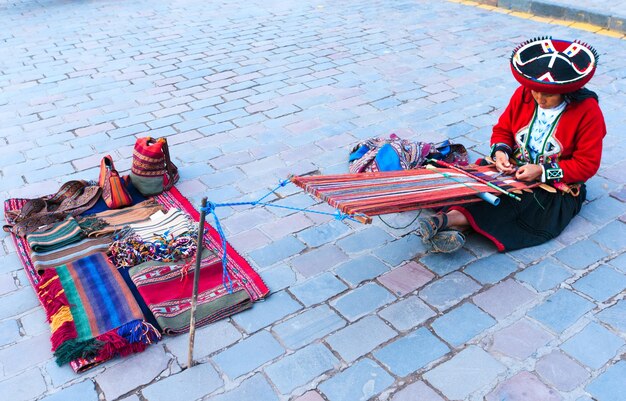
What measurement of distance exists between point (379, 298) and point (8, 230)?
2129 millimetres

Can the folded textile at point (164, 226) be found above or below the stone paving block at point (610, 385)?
below

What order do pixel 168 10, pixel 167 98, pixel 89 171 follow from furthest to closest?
pixel 168 10 < pixel 167 98 < pixel 89 171

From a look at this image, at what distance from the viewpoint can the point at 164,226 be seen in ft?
10.8

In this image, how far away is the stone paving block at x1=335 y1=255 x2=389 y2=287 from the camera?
2902mm

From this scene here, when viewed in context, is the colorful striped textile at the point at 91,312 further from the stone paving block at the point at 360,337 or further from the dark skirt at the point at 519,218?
the dark skirt at the point at 519,218

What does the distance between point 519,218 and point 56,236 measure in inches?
97.1

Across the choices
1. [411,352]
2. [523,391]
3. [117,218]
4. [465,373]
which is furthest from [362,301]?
[117,218]

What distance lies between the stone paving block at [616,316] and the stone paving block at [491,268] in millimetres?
459

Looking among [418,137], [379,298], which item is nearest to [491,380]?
[379,298]

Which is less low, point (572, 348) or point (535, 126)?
point (535, 126)

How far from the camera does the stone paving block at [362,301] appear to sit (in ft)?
8.82

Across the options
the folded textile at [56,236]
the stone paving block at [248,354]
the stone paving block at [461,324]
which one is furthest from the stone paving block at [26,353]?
the stone paving block at [461,324]

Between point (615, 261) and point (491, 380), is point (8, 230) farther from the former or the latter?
point (615, 261)

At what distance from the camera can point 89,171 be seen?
399cm
